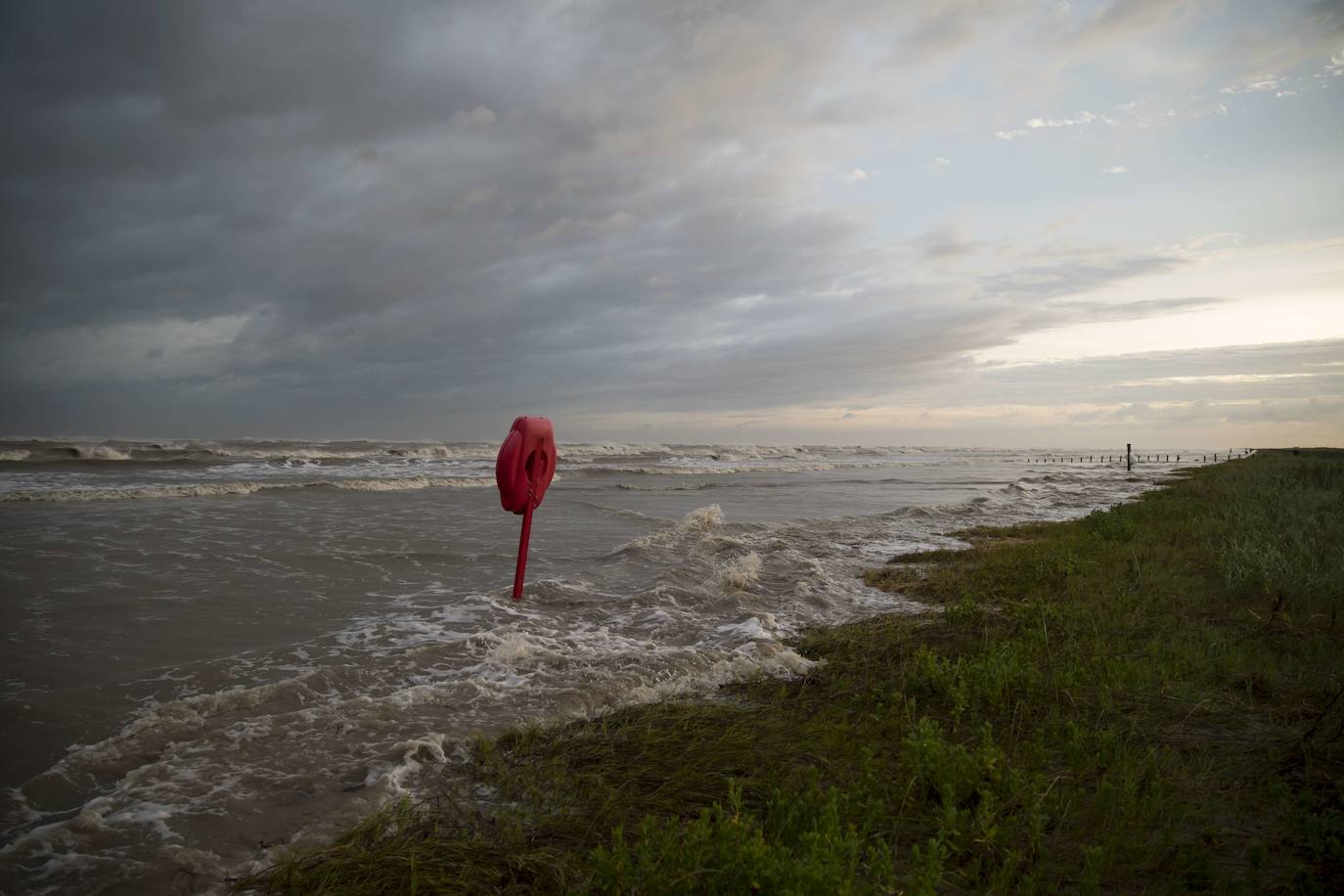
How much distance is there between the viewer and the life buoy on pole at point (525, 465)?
7594 mm

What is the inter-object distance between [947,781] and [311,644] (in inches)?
236

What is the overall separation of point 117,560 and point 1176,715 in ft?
43.1

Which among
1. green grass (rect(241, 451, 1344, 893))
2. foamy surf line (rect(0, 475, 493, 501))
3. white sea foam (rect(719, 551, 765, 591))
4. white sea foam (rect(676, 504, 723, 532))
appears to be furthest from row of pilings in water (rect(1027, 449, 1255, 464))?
green grass (rect(241, 451, 1344, 893))

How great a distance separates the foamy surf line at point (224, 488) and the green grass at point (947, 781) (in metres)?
21.4

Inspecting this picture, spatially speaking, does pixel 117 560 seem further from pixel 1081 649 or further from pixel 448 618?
pixel 1081 649

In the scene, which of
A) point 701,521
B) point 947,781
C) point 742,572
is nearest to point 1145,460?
point 701,521

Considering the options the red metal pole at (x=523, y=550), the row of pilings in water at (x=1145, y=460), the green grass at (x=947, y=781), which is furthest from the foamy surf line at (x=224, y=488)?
the row of pilings in water at (x=1145, y=460)

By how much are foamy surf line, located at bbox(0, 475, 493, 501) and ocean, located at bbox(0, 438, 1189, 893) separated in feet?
4.68

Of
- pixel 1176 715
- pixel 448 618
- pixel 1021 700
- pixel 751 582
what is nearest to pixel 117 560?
pixel 448 618

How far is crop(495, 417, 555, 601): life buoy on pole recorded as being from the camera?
7594 mm

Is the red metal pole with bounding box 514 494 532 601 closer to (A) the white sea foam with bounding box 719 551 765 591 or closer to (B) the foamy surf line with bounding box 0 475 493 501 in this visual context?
(A) the white sea foam with bounding box 719 551 765 591

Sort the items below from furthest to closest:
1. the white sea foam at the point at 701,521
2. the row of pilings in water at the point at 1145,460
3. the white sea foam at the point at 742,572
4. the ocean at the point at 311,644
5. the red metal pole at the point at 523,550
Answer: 1. the row of pilings in water at the point at 1145,460
2. the white sea foam at the point at 701,521
3. the white sea foam at the point at 742,572
4. the red metal pole at the point at 523,550
5. the ocean at the point at 311,644

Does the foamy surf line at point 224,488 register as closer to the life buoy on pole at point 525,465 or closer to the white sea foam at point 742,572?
the life buoy on pole at point 525,465

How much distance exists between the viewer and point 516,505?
7754 millimetres
